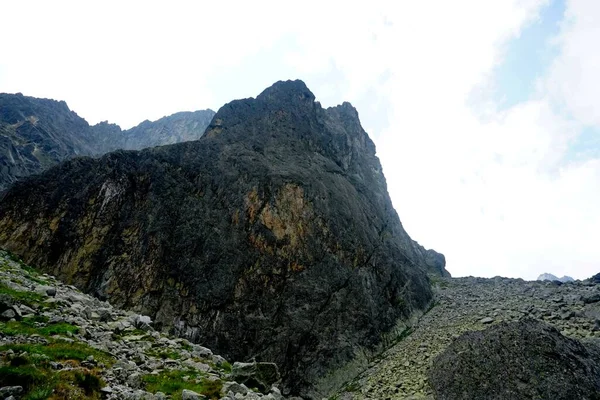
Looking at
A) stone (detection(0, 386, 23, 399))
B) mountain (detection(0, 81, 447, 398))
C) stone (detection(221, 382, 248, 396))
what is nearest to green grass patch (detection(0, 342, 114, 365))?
stone (detection(0, 386, 23, 399))

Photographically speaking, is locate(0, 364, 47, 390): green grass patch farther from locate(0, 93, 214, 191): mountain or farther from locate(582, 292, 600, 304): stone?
locate(0, 93, 214, 191): mountain

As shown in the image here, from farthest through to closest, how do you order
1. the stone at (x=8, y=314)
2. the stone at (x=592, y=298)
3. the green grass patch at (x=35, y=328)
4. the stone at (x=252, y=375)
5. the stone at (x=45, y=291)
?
the stone at (x=592, y=298)
the stone at (x=45, y=291)
the stone at (x=252, y=375)
the stone at (x=8, y=314)
the green grass patch at (x=35, y=328)

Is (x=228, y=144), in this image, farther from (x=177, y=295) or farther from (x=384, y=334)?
(x=384, y=334)

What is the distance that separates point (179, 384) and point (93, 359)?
3746 millimetres

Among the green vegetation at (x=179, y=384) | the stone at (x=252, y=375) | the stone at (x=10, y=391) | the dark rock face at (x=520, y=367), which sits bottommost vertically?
the stone at (x=252, y=375)

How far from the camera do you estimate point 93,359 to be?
560 inches

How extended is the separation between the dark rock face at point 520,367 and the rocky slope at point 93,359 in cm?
1442

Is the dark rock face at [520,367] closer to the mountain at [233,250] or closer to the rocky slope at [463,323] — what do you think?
the rocky slope at [463,323]

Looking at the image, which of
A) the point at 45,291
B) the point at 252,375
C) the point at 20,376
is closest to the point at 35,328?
the point at 20,376

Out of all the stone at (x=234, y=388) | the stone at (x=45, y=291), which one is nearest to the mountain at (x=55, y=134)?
the stone at (x=45, y=291)

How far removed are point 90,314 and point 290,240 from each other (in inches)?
1209

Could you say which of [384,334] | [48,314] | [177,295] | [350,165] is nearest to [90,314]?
[48,314]

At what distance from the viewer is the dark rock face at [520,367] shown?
2255cm

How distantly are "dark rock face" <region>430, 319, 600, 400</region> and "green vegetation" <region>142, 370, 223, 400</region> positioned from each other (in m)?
19.1
